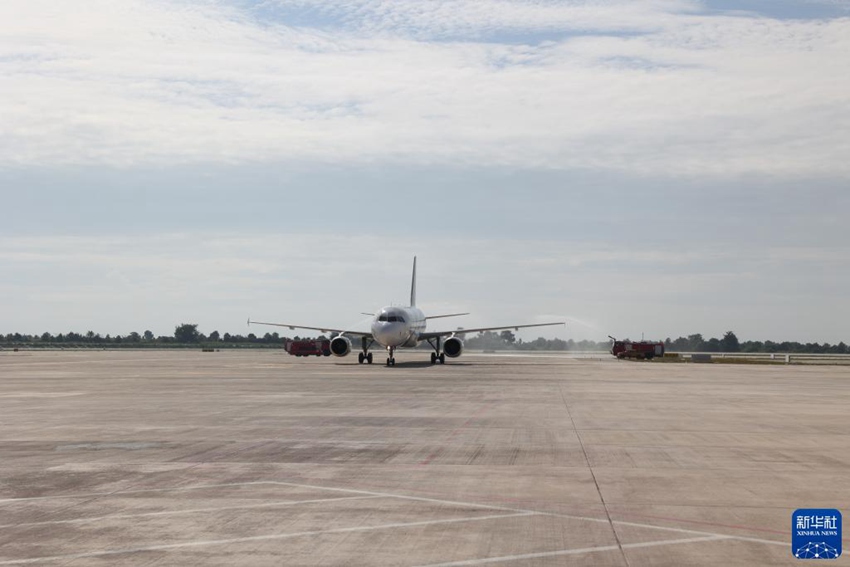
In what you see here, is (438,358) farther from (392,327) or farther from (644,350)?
(644,350)

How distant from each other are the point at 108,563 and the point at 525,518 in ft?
14.4

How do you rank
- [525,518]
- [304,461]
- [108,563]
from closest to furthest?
[108,563] < [525,518] < [304,461]

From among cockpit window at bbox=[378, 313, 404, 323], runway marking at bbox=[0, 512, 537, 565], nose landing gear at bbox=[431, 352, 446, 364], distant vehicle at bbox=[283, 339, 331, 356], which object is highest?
cockpit window at bbox=[378, 313, 404, 323]

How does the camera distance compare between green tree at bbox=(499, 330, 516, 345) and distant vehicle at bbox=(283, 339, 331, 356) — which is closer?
distant vehicle at bbox=(283, 339, 331, 356)

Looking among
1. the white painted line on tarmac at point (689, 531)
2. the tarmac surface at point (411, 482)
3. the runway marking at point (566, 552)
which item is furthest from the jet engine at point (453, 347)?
the runway marking at point (566, 552)

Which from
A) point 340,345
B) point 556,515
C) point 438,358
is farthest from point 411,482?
point 438,358

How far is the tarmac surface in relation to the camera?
9.27m

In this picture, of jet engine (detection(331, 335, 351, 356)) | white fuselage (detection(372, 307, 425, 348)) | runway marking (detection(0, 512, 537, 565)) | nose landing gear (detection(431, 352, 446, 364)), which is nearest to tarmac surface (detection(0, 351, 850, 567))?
runway marking (detection(0, 512, 537, 565))

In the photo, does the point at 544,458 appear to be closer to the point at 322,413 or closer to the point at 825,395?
the point at 322,413

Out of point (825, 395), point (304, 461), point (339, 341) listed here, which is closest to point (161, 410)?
point (304, 461)

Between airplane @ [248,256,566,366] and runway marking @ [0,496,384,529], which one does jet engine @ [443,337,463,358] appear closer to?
airplane @ [248,256,566,366]

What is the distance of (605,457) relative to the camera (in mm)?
15977

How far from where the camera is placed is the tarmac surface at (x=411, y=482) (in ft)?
30.4

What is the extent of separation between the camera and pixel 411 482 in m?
13.2
